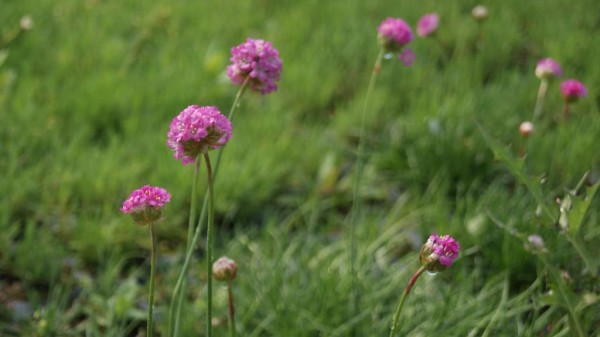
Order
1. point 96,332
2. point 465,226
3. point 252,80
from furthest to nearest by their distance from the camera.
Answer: point 465,226, point 96,332, point 252,80

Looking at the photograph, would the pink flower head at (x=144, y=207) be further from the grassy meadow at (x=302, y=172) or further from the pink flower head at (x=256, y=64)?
the grassy meadow at (x=302, y=172)

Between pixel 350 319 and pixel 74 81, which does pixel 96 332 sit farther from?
pixel 74 81

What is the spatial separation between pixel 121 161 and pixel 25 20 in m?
0.59

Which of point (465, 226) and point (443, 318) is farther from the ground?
point (465, 226)

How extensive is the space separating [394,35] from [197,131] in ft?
2.21

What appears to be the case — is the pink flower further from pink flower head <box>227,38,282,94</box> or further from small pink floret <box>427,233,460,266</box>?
small pink floret <box>427,233,460,266</box>

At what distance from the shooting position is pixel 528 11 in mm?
3383

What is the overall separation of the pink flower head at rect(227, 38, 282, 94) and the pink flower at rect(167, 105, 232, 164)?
8.1 inches

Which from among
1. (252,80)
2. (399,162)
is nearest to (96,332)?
(252,80)

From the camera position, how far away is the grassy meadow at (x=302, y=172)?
160cm

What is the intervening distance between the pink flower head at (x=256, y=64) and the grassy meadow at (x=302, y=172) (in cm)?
37

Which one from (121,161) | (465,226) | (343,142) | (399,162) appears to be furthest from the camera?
(343,142)

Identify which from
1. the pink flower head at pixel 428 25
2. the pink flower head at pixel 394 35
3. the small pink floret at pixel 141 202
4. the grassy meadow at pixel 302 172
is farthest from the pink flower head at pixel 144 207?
the pink flower head at pixel 428 25

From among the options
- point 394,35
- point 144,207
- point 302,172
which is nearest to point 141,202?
point 144,207
